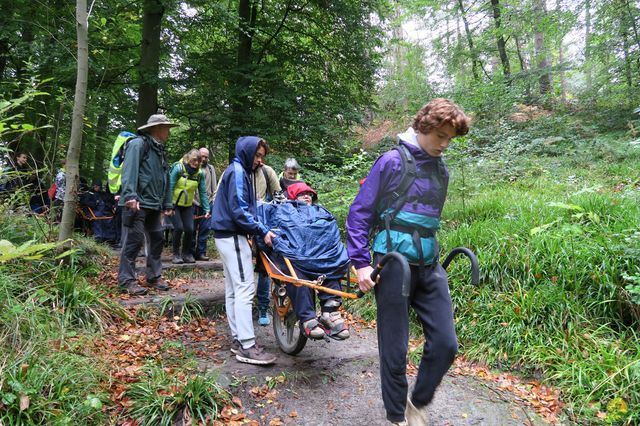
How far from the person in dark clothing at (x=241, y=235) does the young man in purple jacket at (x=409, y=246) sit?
1.43 meters

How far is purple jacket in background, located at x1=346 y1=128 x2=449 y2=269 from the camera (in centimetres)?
264

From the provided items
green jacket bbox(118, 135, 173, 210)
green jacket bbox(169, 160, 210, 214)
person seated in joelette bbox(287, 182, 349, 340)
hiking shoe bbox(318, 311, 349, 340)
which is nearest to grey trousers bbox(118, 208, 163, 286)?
green jacket bbox(118, 135, 173, 210)

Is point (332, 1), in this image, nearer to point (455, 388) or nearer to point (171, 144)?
point (171, 144)

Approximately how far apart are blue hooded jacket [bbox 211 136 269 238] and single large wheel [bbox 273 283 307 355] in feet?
2.73

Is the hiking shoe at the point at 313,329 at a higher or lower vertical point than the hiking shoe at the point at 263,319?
higher

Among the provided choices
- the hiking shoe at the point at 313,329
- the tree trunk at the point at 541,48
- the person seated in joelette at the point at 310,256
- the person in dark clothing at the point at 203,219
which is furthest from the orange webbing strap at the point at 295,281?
the tree trunk at the point at 541,48

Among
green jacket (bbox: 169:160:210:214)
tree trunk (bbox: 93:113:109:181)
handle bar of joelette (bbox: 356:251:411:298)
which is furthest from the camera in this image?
tree trunk (bbox: 93:113:109:181)

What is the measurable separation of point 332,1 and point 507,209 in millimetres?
7187

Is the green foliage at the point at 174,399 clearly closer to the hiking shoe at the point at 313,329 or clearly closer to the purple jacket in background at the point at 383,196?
the hiking shoe at the point at 313,329

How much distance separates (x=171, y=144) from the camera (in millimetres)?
11156

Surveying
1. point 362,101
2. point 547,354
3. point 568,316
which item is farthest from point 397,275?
point 362,101

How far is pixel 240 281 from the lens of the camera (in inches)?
A: 155

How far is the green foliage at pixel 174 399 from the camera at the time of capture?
2.91 meters

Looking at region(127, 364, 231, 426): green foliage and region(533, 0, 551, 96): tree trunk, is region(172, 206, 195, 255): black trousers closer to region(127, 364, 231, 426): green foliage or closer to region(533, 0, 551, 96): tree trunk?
region(127, 364, 231, 426): green foliage
